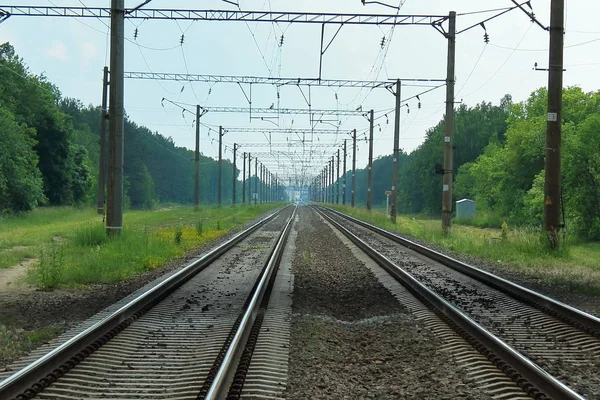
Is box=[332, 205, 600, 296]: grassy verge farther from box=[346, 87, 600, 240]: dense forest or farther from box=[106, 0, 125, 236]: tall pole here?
box=[106, 0, 125, 236]: tall pole

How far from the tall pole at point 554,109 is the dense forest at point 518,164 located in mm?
12175

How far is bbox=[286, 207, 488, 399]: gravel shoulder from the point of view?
20.5 ft

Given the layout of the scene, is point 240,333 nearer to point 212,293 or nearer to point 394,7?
point 212,293

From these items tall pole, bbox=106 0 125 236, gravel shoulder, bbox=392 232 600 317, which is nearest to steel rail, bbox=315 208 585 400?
gravel shoulder, bbox=392 232 600 317

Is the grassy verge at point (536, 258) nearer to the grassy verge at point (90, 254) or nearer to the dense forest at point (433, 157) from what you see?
the dense forest at point (433, 157)

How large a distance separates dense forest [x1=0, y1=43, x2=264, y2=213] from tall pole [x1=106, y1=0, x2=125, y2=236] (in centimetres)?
915

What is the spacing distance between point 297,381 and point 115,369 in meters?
1.90

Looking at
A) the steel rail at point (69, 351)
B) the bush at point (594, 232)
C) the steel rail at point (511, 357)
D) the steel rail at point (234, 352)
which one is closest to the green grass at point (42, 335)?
the steel rail at point (69, 351)

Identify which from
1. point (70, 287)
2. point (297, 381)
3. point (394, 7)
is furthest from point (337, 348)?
point (394, 7)

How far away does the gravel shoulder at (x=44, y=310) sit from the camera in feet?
26.5

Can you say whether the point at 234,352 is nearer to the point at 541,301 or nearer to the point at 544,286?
the point at 541,301

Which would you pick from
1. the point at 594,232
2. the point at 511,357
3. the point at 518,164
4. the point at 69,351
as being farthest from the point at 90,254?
the point at 518,164

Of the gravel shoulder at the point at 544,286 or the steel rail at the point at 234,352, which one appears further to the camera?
the gravel shoulder at the point at 544,286

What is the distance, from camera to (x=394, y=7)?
2209 cm
